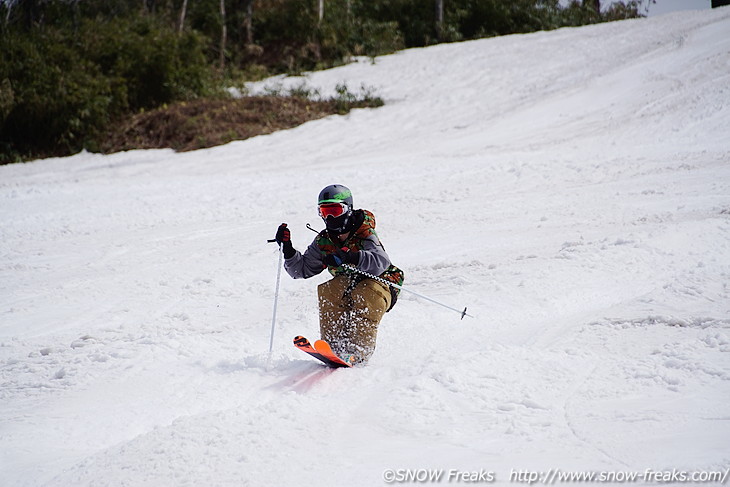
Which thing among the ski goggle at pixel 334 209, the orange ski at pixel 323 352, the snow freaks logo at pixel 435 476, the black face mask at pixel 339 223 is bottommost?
the snow freaks logo at pixel 435 476

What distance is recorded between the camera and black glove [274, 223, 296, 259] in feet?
17.5

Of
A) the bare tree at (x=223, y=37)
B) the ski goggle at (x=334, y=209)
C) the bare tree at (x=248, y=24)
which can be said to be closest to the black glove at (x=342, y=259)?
the ski goggle at (x=334, y=209)

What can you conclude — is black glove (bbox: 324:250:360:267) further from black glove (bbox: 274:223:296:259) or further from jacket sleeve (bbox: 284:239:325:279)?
black glove (bbox: 274:223:296:259)

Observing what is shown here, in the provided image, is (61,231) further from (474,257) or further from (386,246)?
(474,257)

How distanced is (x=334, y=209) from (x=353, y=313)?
34.3 inches

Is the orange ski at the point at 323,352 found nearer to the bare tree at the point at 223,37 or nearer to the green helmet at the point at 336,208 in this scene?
the green helmet at the point at 336,208

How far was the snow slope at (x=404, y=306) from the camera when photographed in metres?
3.57

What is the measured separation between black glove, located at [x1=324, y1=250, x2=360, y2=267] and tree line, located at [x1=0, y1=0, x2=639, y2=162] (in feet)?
45.3

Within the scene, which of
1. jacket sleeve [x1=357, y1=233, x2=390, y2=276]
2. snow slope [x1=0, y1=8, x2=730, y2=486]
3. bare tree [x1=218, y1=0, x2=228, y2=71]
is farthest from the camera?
bare tree [x1=218, y1=0, x2=228, y2=71]

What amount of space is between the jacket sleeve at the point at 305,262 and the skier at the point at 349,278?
36mm

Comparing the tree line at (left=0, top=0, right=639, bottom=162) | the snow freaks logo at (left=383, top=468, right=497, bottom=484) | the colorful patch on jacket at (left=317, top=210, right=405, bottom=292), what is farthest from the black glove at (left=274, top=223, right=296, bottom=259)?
the tree line at (left=0, top=0, right=639, bottom=162)

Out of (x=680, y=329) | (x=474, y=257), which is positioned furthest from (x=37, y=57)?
(x=680, y=329)

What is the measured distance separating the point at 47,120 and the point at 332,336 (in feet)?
48.6

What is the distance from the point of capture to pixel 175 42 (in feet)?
63.9
